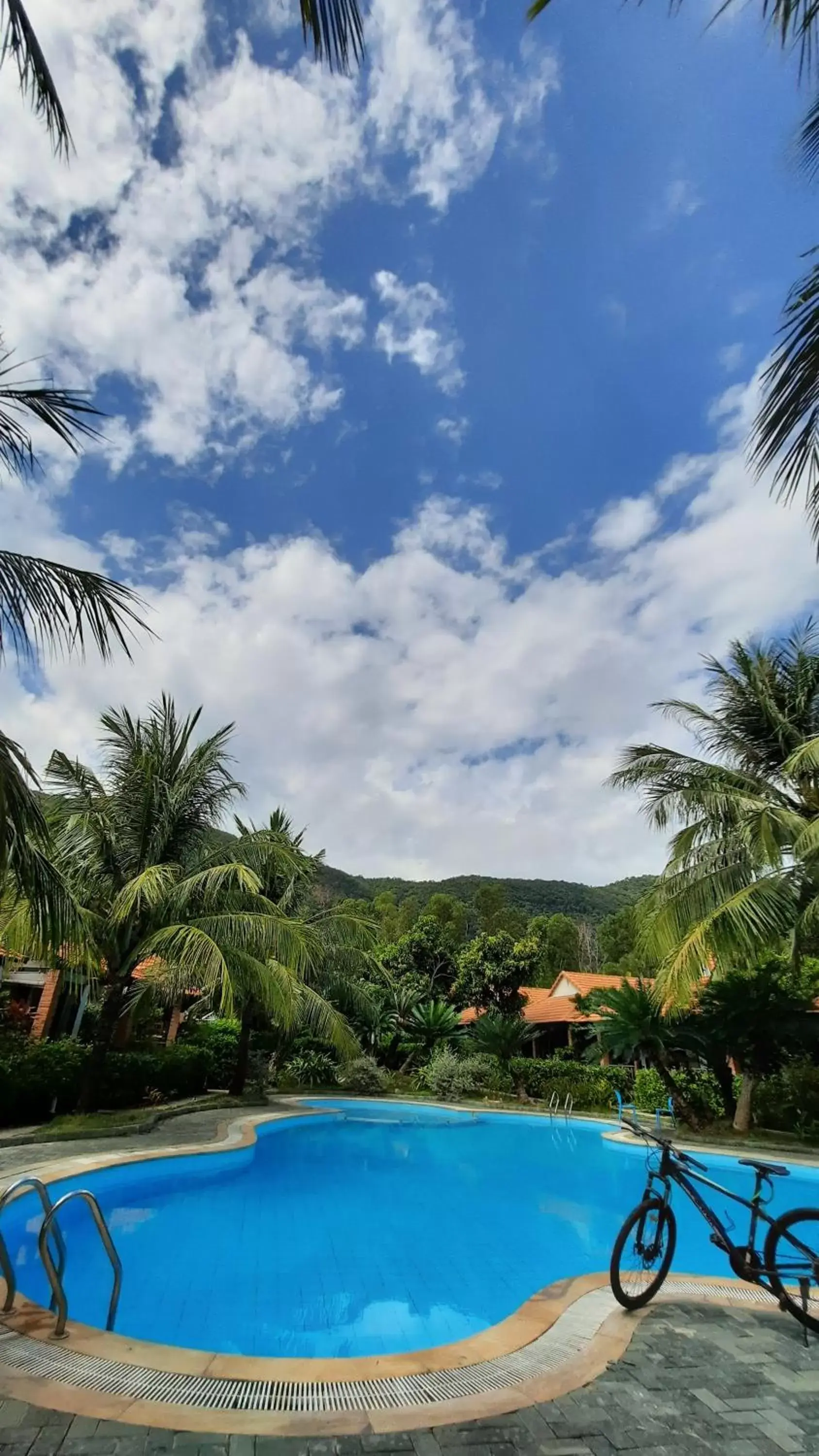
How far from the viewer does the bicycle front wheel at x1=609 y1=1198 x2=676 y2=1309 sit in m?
3.68

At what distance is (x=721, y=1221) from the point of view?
142 inches

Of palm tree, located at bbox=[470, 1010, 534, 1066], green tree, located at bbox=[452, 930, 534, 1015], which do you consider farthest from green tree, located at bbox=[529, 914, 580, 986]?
palm tree, located at bbox=[470, 1010, 534, 1066]

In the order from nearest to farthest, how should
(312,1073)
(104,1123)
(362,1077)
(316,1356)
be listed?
(316,1356) → (104,1123) → (362,1077) → (312,1073)

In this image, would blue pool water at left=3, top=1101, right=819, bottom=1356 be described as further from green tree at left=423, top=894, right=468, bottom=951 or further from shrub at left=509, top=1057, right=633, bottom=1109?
→ green tree at left=423, top=894, right=468, bottom=951

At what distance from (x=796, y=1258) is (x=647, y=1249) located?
0.81 m

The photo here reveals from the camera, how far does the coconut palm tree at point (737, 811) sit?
358 inches

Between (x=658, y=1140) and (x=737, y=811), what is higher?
(x=737, y=811)

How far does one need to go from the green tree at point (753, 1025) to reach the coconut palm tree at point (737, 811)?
1.88 ft

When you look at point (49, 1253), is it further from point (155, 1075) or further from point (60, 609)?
point (155, 1075)

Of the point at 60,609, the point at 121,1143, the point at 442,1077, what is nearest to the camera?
the point at 60,609

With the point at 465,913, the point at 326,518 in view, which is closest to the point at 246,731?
the point at 326,518

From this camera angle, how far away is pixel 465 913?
176 ft

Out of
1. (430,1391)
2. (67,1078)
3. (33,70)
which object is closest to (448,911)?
(67,1078)

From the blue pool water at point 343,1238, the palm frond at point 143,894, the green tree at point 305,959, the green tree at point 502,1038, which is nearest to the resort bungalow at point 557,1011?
the green tree at point 502,1038
